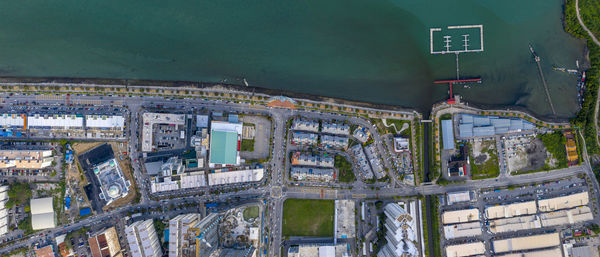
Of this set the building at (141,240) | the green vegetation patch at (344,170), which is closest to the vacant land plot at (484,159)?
the green vegetation patch at (344,170)

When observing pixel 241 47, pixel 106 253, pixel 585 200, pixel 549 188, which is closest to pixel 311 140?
pixel 241 47

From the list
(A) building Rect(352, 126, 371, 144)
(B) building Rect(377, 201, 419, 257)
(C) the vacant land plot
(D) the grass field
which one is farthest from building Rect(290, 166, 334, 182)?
(C) the vacant land plot

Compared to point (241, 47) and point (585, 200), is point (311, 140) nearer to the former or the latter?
point (241, 47)

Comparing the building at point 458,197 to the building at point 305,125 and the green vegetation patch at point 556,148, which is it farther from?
the building at point 305,125

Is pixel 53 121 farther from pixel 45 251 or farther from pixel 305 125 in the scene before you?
pixel 305 125

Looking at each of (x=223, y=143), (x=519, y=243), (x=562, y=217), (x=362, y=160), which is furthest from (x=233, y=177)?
(x=562, y=217)
